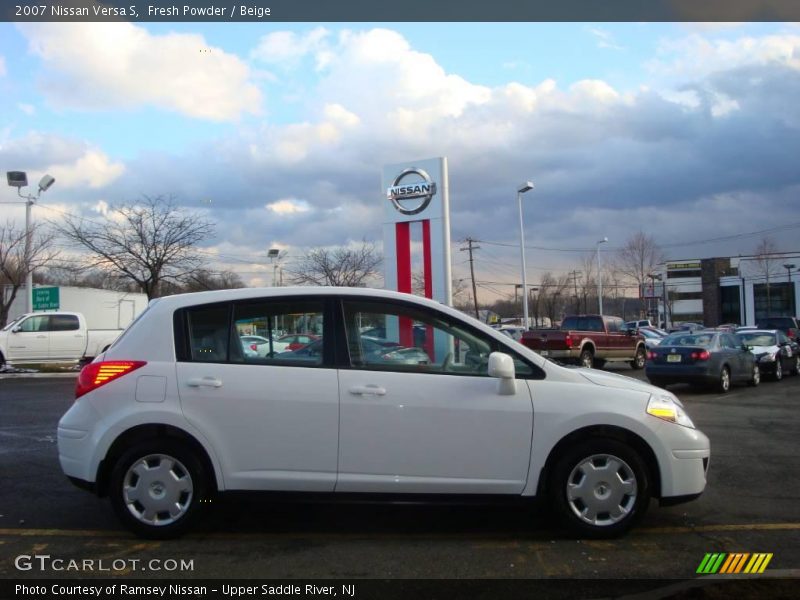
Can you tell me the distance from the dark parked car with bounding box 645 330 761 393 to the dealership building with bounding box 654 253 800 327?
176 feet

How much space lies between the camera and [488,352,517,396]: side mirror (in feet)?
14.7

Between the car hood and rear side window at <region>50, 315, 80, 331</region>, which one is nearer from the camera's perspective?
the car hood

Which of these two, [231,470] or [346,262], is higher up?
[346,262]

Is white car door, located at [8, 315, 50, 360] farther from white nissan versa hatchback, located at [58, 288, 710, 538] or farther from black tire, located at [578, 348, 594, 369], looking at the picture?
white nissan versa hatchback, located at [58, 288, 710, 538]

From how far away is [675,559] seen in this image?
4.33 m

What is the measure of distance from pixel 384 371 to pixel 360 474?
2.41 ft

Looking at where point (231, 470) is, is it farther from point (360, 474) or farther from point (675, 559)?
point (675, 559)

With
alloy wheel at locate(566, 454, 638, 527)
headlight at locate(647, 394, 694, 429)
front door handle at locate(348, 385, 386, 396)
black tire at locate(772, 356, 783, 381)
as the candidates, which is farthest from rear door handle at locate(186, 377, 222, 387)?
black tire at locate(772, 356, 783, 381)

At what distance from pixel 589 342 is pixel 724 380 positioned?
19.4 feet

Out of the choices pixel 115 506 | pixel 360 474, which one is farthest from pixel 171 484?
pixel 360 474

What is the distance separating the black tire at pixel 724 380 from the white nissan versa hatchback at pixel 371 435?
36.9ft

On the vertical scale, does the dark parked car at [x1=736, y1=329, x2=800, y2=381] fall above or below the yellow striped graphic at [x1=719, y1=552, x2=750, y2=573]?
above

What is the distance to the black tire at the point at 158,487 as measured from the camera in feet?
15.2

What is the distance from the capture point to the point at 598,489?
182 inches
